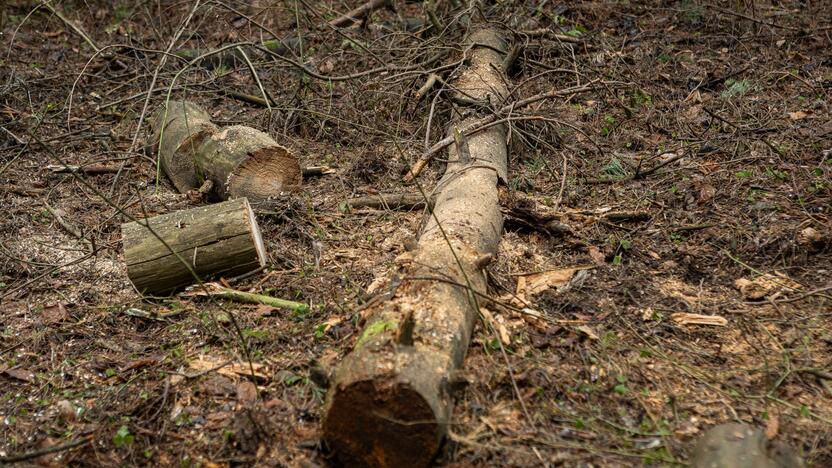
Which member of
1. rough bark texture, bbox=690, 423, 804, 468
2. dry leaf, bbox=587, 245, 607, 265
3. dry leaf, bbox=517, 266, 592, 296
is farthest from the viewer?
dry leaf, bbox=587, 245, 607, 265

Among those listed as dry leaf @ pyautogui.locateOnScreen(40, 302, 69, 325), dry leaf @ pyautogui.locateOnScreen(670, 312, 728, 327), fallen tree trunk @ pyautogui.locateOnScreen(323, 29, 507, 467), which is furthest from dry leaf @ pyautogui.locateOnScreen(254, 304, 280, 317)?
dry leaf @ pyautogui.locateOnScreen(670, 312, 728, 327)

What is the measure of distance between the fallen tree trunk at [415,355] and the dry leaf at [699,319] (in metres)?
1.05

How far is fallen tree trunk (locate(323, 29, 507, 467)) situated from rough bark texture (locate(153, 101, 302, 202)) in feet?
4.71

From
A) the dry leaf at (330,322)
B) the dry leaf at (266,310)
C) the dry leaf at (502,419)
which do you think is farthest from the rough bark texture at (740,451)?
the dry leaf at (266,310)

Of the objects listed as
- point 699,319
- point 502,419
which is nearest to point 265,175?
point 502,419

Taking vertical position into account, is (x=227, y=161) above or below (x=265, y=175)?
above

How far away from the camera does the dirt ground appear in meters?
3.16

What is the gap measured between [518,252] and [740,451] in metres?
2.09

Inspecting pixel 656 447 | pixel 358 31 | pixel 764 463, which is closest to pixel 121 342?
pixel 656 447

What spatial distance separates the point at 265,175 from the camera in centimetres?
524

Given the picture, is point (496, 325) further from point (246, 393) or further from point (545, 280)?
point (246, 393)

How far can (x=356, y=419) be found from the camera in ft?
9.29

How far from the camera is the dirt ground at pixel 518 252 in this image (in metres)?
3.16

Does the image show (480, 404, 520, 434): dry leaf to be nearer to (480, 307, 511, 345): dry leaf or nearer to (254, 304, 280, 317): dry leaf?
(480, 307, 511, 345): dry leaf
